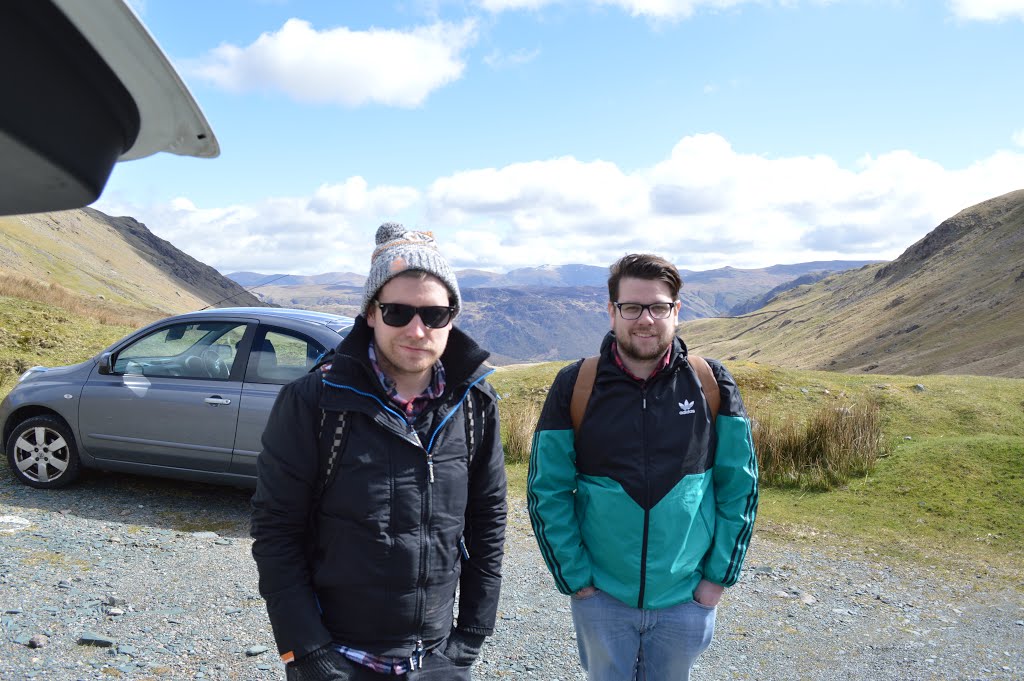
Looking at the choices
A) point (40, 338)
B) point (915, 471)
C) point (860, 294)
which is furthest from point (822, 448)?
point (860, 294)

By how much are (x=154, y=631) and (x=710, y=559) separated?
334 centimetres

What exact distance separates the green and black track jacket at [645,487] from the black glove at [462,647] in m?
0.49

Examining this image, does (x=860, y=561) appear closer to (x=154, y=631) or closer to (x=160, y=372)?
(x=154, y=631)

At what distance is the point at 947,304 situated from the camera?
271 ft

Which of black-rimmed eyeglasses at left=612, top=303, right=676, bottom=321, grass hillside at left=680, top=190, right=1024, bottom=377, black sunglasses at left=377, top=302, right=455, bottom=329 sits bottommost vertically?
black sunglasses at left=377, top=302, right=455, bottom=329

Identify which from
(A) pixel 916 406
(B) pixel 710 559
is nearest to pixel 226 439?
(B) pixel 710 559

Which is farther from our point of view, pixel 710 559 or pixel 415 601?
pixel 710 559

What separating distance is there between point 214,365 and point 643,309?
4.81 metres

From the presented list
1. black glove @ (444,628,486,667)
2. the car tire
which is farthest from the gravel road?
black glove @ (444,628,486,667)

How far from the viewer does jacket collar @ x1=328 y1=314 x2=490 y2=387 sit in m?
2.12

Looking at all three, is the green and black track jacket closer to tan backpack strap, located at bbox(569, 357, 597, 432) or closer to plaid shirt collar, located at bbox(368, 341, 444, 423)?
tan backpack strap, located at bbox(569, 357, 597, 432)

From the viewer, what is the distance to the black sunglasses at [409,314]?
2.11 m

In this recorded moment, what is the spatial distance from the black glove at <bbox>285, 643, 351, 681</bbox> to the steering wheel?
4727 mm

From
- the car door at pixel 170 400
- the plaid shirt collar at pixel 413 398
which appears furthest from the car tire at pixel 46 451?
the plaid shirt collar at pixel 413 398
